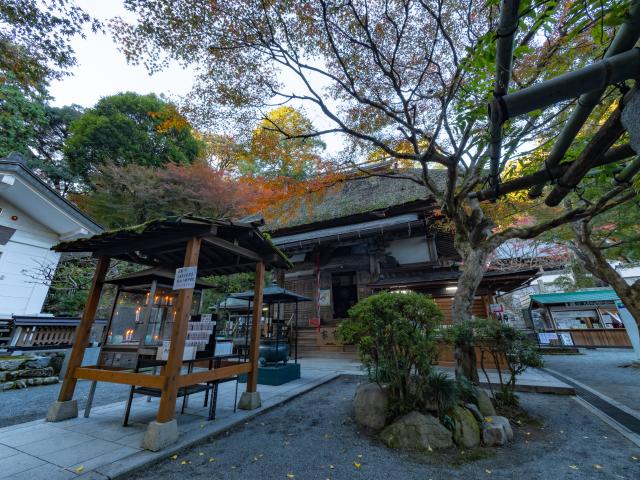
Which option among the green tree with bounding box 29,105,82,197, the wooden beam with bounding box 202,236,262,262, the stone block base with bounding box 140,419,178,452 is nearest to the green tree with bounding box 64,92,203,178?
the green tree with bounding box 29,105,82,197

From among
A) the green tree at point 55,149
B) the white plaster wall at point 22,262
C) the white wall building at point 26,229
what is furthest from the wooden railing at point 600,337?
the green tree at point 55,149

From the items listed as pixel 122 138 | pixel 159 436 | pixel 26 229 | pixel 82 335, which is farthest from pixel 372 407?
pixel 122 138

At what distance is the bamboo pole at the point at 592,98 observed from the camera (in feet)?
5.44

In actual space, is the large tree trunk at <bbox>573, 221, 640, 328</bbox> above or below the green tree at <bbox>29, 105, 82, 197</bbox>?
below

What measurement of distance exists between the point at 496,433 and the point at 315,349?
8.20 m

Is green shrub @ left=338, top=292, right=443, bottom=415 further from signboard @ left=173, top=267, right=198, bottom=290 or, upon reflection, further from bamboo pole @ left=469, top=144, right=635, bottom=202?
signboard @ left=173, top=267, right=198, bottom=290

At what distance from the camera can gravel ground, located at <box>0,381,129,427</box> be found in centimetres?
440

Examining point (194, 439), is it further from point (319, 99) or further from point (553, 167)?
point (319, 99)

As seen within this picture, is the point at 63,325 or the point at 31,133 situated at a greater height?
the point at 31,133

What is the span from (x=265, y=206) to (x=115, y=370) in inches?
298

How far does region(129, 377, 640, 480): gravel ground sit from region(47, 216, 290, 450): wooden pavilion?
27.4 inches

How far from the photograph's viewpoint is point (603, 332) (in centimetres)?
1538

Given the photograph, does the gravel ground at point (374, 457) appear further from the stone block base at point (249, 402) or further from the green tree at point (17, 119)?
the green tree at point (17, 119)

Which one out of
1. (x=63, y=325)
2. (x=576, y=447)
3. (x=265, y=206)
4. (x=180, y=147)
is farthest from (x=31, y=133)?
(x=576, y=447)
